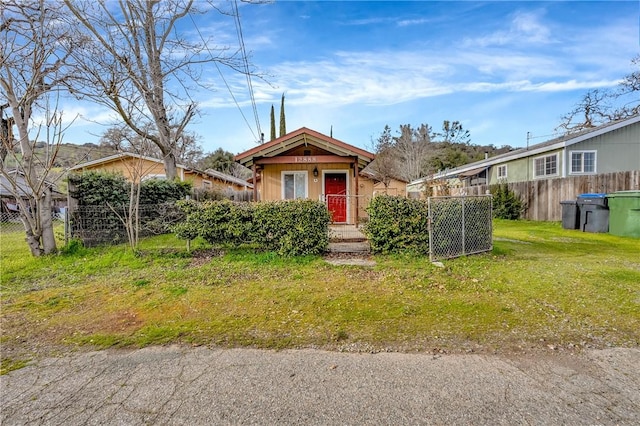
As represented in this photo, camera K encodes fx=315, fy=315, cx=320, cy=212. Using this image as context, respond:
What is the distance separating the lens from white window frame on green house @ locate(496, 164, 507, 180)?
2100 centimetres

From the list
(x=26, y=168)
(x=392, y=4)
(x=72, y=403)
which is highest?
(x=392, y=4)

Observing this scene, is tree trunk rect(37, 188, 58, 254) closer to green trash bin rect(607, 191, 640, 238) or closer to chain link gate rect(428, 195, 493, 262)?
chain link gate rect(428, 195, 493, 262)

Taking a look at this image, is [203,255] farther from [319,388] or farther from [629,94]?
[629,94]

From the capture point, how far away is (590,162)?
15.5 metres

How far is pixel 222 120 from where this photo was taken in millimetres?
16609

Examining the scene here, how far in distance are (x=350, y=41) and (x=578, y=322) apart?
11.9 meters

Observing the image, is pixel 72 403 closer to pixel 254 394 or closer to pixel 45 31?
pixel 254 394

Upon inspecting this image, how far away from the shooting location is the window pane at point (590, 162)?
15.5 m

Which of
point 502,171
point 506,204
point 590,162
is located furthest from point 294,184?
point 502,171

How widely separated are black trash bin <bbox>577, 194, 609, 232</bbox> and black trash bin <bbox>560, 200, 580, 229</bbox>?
0.29m

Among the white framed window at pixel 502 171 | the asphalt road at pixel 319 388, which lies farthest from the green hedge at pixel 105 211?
the white framed window at pixel 502 171

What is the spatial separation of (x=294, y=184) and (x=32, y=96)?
756 centimetres

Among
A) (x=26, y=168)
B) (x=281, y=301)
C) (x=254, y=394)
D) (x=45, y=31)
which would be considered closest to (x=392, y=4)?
(x=45, y=31)

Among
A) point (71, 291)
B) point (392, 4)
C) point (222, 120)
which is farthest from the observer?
point (222, 120)
